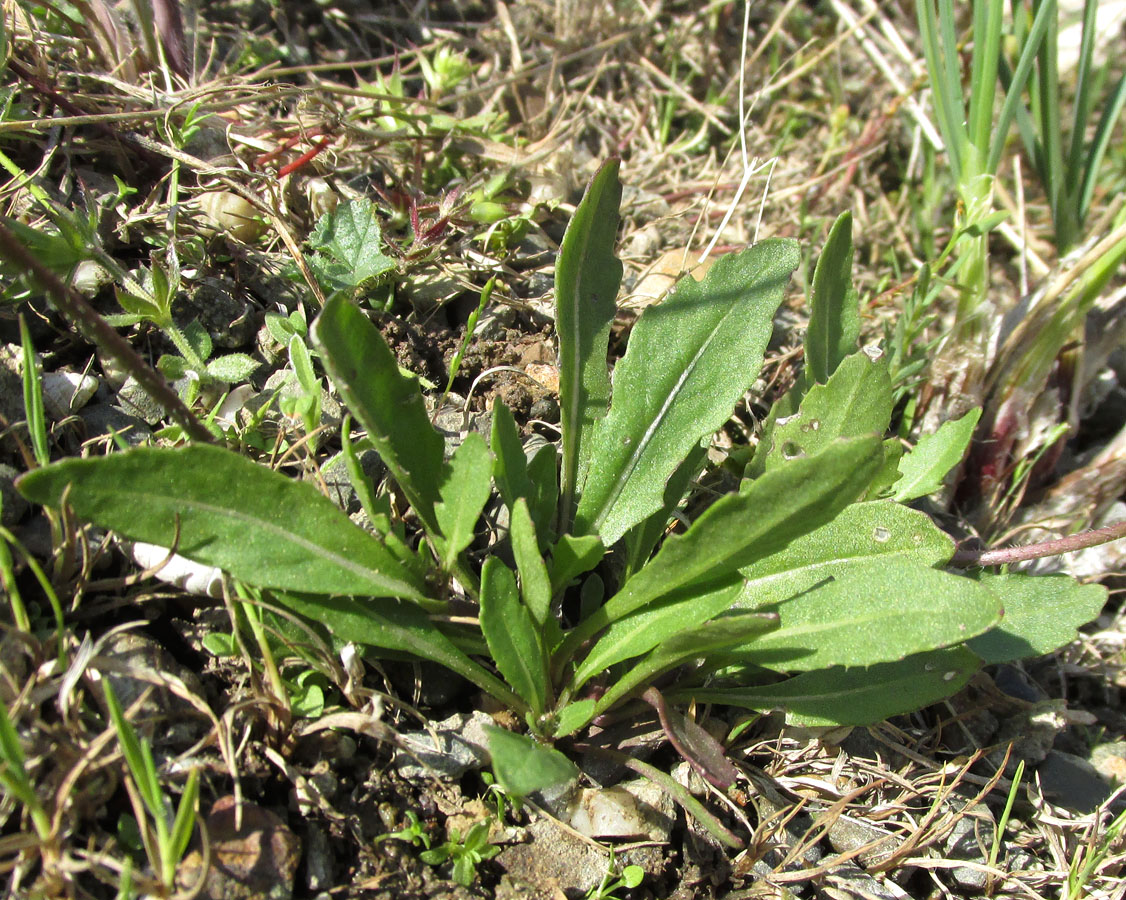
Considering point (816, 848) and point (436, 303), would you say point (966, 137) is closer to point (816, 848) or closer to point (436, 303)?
point (436, 303)

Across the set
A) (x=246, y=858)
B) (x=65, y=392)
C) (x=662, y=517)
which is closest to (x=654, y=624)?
(x=662, y=517)

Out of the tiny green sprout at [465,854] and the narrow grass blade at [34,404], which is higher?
the narrow grass blade at [34,404]

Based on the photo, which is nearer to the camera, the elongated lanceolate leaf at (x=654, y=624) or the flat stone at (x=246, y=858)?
the flat stone at (x=246, y=858)

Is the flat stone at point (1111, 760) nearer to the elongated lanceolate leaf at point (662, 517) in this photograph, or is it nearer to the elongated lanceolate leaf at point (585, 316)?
the elongated lanceolate leaf at point (662, 517)

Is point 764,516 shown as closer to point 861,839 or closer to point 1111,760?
point 861,839

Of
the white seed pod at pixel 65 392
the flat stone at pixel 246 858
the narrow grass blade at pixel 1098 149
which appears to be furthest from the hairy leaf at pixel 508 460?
the narrow grass blade at pixel 1098 149

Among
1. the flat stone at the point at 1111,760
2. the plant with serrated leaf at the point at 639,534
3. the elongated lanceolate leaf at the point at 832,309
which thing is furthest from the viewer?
the flat stone at the point at 1111,760

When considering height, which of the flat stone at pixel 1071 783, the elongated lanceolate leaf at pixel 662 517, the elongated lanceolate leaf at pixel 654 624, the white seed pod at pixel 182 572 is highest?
the white seed pod at pixel 182 572

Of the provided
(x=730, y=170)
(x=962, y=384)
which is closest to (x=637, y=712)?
(x=962, y=384)
